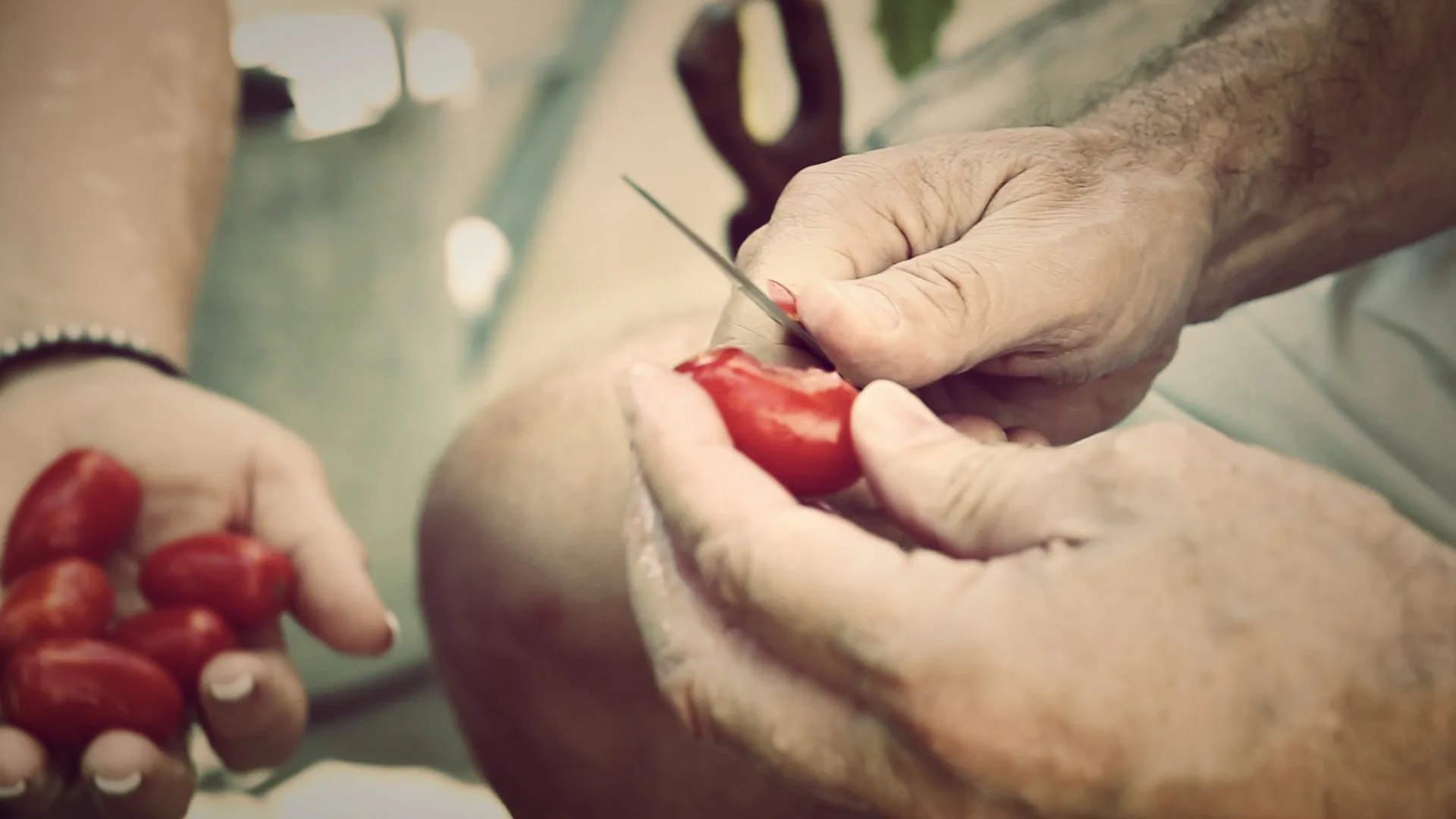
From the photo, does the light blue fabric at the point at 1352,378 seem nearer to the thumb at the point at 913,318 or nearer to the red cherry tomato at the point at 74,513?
the thumb at the point at 913,318

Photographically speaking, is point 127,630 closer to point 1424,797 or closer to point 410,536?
point 410,536


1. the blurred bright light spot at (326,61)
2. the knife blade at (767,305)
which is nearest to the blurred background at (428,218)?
the blurred bright light spot at (326,61)

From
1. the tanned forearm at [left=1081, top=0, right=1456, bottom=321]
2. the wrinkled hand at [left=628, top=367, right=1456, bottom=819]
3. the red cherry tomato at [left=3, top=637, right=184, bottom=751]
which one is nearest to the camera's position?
the wrinkled hand at [left=628, top=367, right=1456, bottom=819]

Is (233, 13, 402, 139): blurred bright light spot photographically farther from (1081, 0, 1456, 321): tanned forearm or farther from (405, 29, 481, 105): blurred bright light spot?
(1081, 0, 1456, 321): tanned forearm

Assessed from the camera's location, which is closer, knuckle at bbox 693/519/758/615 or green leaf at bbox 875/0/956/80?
knuckle at bbox 693/519/758/615

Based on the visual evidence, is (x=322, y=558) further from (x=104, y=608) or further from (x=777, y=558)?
(x=777, y=558)

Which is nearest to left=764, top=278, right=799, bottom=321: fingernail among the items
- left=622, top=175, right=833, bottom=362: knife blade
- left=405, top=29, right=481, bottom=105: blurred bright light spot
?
left=622, top=175, right=833, bottom=362: knife blade

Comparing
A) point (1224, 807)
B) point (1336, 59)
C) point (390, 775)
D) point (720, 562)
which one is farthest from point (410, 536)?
point (1336, 59)
